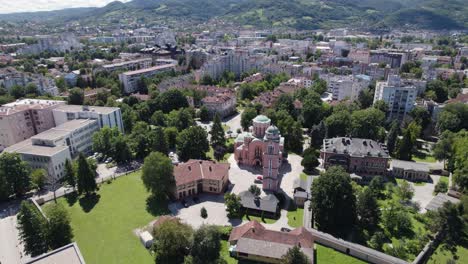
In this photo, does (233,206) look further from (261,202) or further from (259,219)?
(261,202)

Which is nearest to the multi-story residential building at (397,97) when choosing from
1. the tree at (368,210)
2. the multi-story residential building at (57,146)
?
the tree at (368,210)

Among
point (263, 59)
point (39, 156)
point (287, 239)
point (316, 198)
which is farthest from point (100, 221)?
point (263, 59)

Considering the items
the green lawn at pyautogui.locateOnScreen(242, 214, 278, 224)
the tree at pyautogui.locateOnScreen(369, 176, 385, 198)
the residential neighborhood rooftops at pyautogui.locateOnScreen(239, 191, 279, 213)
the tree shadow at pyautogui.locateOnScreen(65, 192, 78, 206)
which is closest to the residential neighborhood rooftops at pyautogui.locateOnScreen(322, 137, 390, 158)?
the tree at pyautogui.locateOnScreen(369, 176, 385, 198)

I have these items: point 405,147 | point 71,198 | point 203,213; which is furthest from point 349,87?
point 71,198

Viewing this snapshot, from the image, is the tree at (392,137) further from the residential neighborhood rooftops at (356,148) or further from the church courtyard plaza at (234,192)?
the church courtyard plaza at (234,192)

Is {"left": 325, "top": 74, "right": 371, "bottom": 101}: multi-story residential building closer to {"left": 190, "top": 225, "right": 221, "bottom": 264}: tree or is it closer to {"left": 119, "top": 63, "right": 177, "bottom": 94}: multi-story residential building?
{"left": 119, "top": 63, "right": 177, "bottom": 94}: multi-story residential building

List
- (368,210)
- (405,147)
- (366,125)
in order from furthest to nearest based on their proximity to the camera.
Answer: (366,125) < (405,147) < (368,210)
